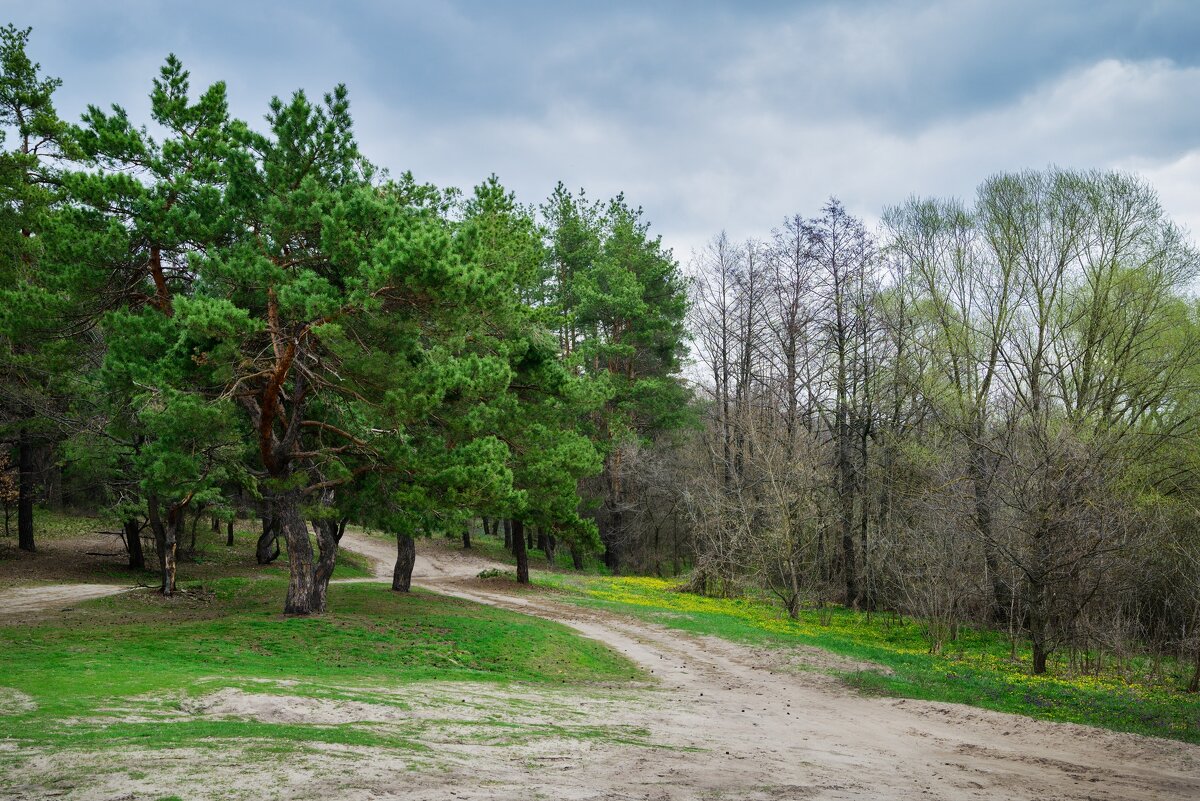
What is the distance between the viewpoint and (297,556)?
16562mm

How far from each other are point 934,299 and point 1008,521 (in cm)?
1161

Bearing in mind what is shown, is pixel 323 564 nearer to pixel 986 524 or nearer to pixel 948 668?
pixel 948 668

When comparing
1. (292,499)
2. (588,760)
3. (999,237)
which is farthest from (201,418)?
(999,237)

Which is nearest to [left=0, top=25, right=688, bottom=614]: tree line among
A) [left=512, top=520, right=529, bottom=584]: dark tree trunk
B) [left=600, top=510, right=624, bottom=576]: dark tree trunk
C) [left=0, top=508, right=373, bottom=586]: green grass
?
[left=0, top=508, right=373, bottom=586]: green grass

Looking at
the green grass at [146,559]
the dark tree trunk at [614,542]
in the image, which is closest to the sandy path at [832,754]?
the green grass at [146,559]

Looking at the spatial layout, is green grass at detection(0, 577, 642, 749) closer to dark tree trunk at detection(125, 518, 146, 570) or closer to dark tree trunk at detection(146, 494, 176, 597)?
dark tree trunk at detection(146, 494, 176, 597)

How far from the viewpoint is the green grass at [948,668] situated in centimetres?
1212

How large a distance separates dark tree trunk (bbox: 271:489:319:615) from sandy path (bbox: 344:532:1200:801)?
7643mm

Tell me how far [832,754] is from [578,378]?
56.8 feet

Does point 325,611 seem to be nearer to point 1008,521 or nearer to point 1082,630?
point 1008,521

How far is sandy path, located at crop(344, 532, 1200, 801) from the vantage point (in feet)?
22.1

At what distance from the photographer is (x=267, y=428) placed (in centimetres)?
1523

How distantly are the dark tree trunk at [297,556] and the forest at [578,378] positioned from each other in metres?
0.09

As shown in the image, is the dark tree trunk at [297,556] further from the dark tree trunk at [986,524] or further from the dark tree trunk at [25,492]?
the dark tree trunk at [25,492]
